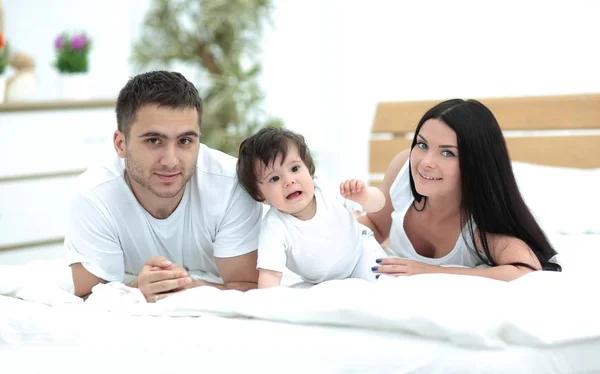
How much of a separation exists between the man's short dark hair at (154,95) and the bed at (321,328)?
1.32 feet

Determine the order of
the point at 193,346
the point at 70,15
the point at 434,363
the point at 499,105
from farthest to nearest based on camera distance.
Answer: the point at 70,15 < the point at 499,105 < the point at 193,346 < the point at 434,363

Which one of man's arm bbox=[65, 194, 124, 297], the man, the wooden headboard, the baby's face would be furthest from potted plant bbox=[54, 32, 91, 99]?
the baby's face

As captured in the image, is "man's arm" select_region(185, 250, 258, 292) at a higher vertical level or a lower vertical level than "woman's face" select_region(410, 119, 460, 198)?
lower

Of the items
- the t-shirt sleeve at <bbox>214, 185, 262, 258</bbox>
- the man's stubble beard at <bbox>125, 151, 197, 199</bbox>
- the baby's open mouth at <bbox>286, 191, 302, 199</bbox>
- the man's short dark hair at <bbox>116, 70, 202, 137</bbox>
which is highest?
the man's short dark hair at <bbox>116, 70, 202, 137</bbox>

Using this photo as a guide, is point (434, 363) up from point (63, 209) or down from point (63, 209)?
up

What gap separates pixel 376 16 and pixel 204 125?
3.59 feet

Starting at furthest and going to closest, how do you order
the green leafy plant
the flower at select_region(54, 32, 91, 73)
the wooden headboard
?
the green leafy plant < the flower at select_region(54, 32, 91, 73) < the wooden headboard

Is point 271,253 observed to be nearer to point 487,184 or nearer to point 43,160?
point 487,184

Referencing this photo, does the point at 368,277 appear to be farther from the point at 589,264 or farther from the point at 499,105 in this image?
the point at 499,105

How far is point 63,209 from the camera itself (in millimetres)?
3998

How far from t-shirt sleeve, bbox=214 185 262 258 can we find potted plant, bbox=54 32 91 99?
2371 mm

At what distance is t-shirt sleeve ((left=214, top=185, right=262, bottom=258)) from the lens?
6.75 ft

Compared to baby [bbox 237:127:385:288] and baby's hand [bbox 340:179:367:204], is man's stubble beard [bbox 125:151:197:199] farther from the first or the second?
baby's hand [bbox 340:179:367:204]

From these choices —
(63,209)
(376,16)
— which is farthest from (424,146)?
(376,16)
